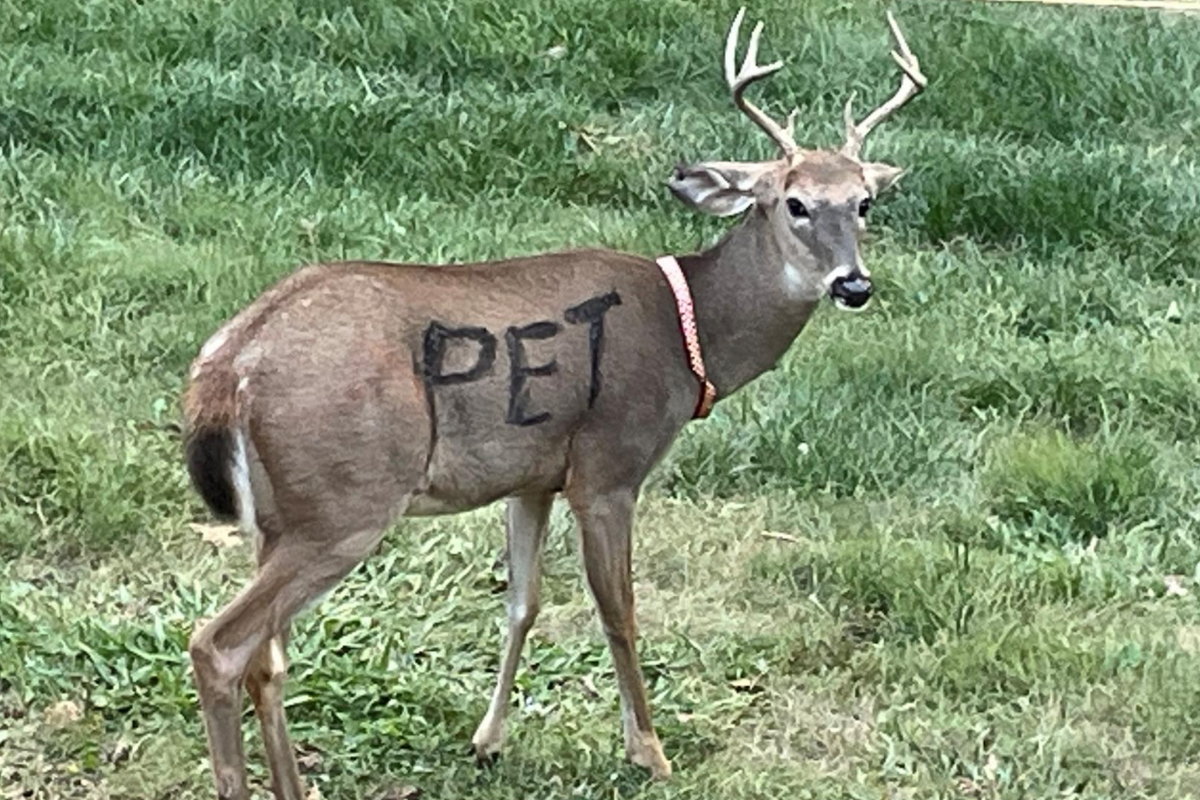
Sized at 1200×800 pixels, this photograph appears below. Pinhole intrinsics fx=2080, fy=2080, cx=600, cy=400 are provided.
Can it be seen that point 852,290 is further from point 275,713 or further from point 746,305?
point 275,713

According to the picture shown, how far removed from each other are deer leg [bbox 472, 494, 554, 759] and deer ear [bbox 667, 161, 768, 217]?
0.73 metres

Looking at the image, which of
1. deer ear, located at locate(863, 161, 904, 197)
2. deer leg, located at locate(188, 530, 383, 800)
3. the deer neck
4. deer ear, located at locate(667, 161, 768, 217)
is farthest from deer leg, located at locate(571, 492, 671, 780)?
deer ear, located at locate(863, 161, 904, 197)

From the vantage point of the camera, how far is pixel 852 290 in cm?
439

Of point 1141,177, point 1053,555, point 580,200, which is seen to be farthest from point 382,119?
point 1053,555

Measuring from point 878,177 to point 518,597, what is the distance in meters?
1.25

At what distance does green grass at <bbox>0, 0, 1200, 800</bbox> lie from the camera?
467cm

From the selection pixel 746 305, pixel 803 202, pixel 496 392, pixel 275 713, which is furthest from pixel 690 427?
pixel 275 713

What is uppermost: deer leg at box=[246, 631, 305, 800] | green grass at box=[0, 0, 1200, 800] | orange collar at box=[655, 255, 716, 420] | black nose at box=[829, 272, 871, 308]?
black nose at box=[829, 272, 871, 308]

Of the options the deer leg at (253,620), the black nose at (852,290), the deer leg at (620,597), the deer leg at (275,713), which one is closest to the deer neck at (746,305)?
the black nose at (852,290)

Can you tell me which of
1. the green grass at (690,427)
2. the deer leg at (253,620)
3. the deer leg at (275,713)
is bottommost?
the green grass at (690,427)

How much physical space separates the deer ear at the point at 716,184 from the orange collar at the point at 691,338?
17cm

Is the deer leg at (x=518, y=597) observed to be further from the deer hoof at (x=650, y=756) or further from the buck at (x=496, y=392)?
the deer hoof at (x=650, y=756)

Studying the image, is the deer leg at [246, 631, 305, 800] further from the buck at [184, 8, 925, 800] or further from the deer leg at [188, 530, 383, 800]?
the deer leg at [188, 530, 383, 800]

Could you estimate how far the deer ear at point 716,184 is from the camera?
181 inches
